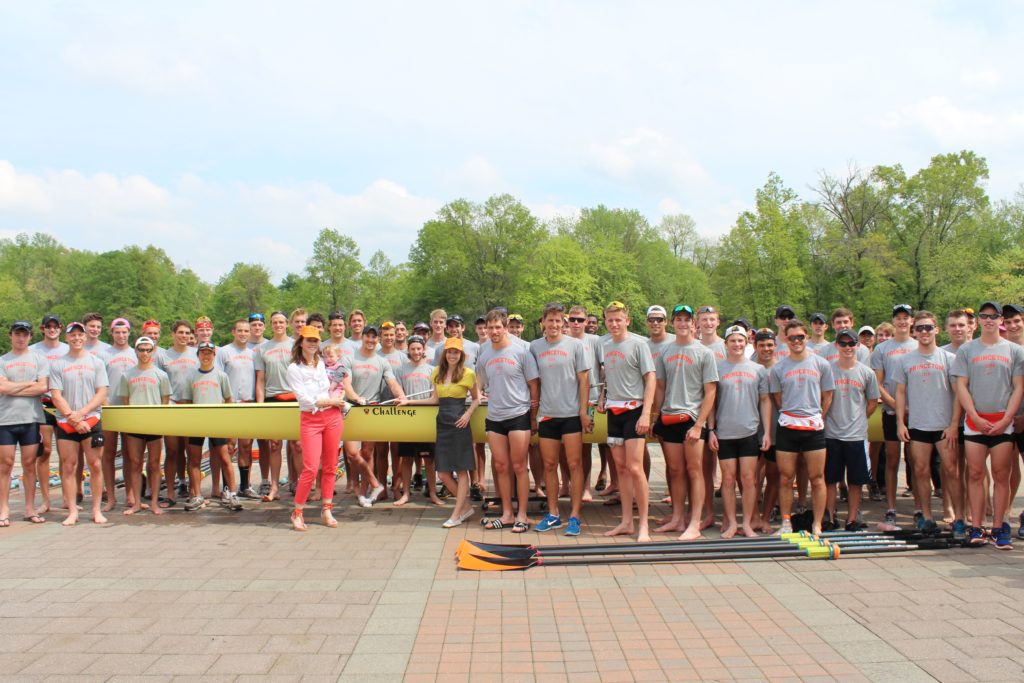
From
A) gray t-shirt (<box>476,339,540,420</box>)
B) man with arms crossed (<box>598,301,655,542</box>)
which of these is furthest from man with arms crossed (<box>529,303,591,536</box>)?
man with arms crossed (<box>598,301,655,542</box>)

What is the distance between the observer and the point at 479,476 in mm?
7566

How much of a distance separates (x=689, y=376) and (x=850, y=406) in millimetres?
1372

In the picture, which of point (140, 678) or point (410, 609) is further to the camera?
point (410, 609)

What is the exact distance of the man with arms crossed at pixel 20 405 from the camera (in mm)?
6691

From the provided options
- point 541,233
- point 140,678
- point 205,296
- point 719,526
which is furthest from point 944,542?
point 205,296

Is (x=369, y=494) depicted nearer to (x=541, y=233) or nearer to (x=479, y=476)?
(x=479, y=476)

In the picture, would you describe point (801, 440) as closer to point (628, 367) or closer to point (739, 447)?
point (739, 447)

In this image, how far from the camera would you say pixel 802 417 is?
19.4ft

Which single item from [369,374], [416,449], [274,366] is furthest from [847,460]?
[274,366]

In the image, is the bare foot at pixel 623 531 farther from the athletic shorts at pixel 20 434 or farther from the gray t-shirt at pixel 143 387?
the athletic shorts at pixel 20 434

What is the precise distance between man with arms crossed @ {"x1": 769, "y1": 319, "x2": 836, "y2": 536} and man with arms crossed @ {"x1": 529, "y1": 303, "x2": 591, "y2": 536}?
1630 millimetres

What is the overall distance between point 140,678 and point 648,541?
144 inches

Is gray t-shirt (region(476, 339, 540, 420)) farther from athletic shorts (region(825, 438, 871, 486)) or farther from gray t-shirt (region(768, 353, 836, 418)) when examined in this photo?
athletic shorts (region(825, 438, 871, 486))

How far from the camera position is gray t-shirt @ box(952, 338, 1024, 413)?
18.4 ft
